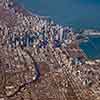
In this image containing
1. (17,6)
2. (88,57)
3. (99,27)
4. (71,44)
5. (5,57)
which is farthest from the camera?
(17,6)

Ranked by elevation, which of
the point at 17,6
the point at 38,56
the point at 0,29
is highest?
the point at 17,6

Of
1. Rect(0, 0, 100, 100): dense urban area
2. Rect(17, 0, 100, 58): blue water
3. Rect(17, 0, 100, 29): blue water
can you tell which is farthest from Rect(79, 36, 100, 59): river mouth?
Rect(17, 0, 100, 29): blue water

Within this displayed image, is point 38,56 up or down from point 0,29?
down

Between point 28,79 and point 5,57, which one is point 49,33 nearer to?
point 5,57

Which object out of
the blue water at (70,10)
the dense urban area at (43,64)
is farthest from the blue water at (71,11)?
the dense urban area at (43,64)

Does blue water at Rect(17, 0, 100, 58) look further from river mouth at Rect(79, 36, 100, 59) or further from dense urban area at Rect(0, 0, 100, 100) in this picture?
dense urban area at Rect(0, 0, 100, 100)

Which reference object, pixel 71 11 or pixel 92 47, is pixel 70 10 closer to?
pixel 71 11

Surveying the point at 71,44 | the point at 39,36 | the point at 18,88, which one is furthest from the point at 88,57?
the point at 18,88
